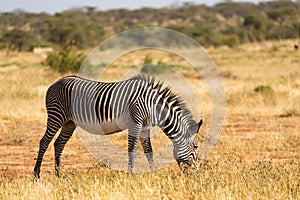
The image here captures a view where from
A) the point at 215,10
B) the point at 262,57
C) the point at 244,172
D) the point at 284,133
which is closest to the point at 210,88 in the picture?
the point at 284,133

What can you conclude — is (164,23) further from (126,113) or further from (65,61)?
(126,113)

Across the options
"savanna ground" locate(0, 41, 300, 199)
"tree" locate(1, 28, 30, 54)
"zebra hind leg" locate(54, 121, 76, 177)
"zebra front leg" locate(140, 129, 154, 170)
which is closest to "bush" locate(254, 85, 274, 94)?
"savanna ground" locate(0, 41, 300, 199)

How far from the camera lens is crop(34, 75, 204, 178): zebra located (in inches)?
312

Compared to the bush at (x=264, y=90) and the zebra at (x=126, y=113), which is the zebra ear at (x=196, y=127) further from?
the bush at (x=264, y=90)

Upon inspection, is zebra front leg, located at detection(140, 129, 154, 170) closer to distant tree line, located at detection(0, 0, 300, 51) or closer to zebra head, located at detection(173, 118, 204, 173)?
zebra head, located at detection(173, 118, 204, 173)

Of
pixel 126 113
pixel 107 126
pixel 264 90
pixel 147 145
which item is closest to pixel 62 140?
pixel 107 126

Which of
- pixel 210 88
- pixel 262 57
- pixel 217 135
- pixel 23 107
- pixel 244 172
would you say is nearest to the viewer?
pixel 244 172

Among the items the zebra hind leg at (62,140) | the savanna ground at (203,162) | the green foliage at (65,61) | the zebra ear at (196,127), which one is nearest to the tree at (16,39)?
the green foliage at (65,61)

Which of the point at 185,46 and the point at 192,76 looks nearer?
the point at 192,76

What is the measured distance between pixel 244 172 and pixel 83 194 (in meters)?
2.05

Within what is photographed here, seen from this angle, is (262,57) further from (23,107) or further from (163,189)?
(163,189)

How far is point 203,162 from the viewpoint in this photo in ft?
28.4

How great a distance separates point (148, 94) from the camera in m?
8.10

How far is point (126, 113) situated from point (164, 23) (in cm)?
9471
